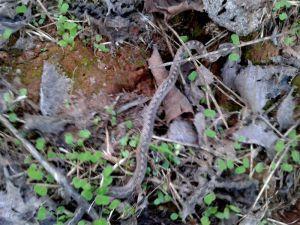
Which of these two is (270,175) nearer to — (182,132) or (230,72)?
(182,132)

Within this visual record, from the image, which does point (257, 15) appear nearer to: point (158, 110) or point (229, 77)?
point (229, 77)

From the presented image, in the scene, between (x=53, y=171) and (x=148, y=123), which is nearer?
(x=53, y=171)

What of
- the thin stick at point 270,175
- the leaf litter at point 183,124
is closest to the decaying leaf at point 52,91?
the leaf litter at point 183,124

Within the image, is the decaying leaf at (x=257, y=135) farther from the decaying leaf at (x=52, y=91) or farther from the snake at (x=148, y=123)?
the decaying leaf at (x=52, y=91)

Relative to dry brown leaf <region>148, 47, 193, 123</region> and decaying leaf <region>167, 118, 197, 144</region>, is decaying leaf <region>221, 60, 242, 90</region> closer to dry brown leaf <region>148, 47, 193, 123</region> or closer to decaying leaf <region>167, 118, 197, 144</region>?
dry brown leaf <region>148, 47, 193, 123</region>

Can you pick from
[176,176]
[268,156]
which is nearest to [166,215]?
[176,176]

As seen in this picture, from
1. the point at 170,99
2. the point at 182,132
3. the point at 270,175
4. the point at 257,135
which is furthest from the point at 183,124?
the point at 270,175
